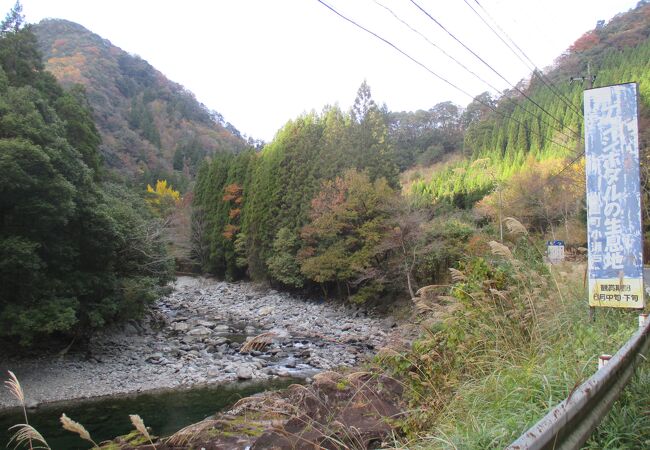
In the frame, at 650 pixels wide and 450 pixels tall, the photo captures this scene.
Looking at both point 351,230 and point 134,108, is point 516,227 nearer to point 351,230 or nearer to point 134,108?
point 351,230

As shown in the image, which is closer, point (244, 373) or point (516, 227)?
point (516, 227)

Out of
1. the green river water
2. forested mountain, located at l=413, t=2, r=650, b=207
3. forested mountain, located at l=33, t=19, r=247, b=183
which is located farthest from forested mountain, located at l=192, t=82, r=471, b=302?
forested mountain, located at l=33, t=19, r=247, b=183

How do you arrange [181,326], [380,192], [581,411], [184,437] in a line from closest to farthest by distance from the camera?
[581,411], [184,437], [181,326], [380,192]

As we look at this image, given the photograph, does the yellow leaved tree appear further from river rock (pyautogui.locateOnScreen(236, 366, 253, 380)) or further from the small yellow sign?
the small yellow sign

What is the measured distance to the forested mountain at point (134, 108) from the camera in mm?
51094

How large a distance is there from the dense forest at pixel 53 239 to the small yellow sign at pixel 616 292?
1092 cm

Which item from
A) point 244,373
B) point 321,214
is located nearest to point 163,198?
point 321,214

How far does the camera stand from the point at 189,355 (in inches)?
515

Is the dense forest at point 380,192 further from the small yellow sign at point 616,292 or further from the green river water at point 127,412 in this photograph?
the green river water at point 127,412

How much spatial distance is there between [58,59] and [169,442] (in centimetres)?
7343

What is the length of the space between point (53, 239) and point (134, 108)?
53.1m

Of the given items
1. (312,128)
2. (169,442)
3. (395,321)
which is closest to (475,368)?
(169,442)

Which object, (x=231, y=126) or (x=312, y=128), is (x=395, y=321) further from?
(x=231, y=126)

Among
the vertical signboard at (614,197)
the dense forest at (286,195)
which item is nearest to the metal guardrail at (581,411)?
the vertical signboard at (614,197)
